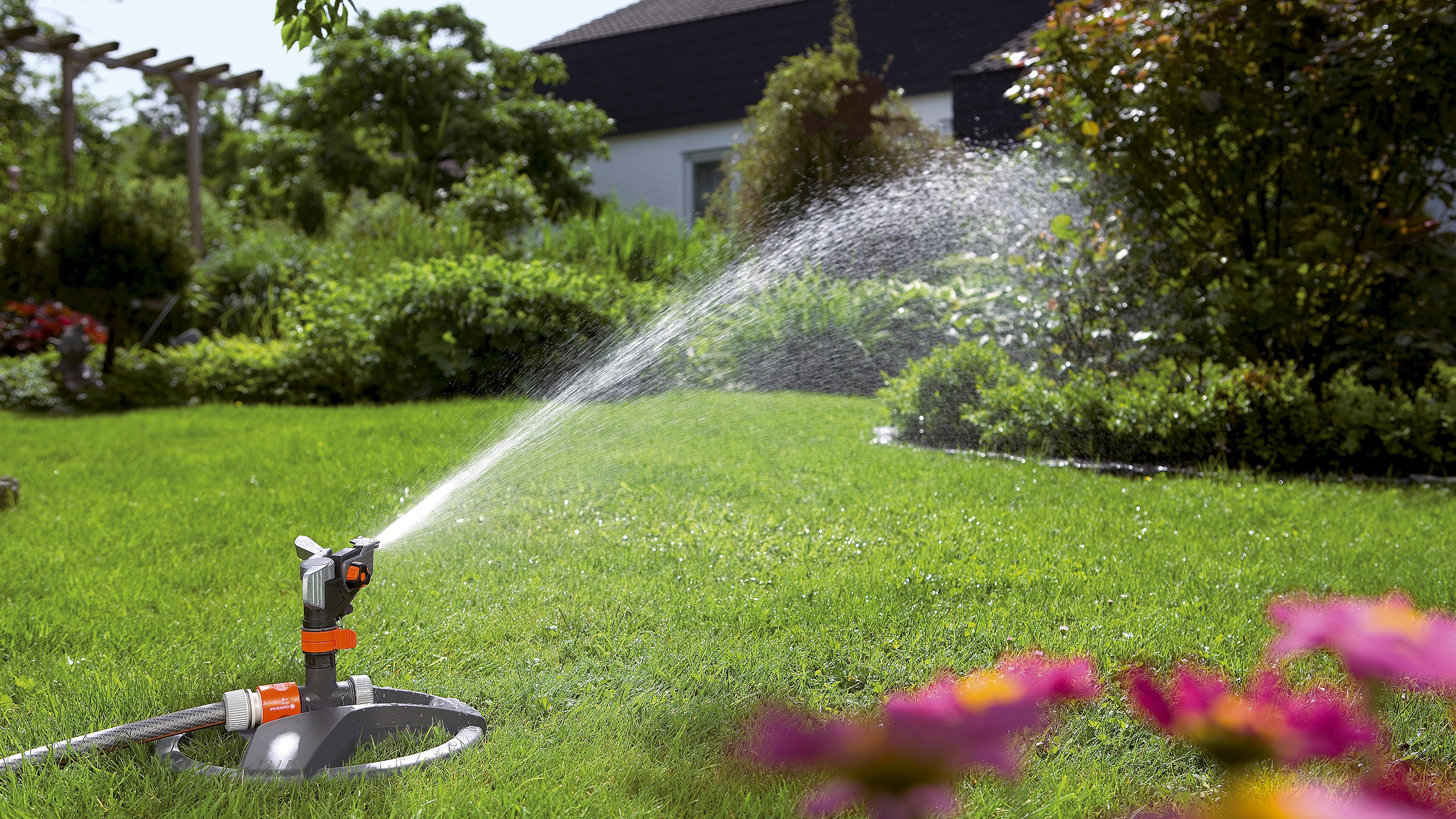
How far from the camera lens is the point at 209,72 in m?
13.5

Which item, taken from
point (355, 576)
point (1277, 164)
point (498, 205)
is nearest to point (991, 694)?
point (355, 576)

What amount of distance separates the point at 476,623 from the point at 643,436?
3218 millimetres

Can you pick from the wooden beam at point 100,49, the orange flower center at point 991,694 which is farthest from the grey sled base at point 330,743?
the wooden beam at point 100,49

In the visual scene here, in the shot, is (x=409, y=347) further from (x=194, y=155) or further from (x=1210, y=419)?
(x=194, y=155)

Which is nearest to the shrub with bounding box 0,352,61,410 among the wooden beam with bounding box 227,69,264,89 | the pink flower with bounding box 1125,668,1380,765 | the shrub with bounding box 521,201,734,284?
the shrub with bounding box 521,201,734,284

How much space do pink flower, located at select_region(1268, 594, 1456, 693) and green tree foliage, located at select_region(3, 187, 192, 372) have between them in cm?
958

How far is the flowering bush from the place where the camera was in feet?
35.1

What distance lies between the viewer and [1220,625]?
2.72m

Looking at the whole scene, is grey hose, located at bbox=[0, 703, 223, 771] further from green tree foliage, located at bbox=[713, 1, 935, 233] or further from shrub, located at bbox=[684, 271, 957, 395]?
green tree foliage, located at bbox=[713, 1, 935, 233]

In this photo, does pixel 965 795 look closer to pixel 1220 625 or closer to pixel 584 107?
pixel 1220 625

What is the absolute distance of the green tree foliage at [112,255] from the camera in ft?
27.9

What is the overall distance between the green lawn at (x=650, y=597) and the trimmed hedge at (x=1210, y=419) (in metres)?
0.53

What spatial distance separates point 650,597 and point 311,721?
117 centimetres

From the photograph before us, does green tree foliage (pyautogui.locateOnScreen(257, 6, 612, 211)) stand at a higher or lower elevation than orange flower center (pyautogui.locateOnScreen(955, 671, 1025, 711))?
higher
